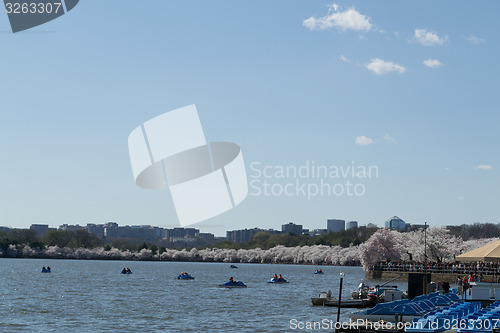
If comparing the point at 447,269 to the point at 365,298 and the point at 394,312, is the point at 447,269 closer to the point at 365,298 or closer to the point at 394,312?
the point at 365,298

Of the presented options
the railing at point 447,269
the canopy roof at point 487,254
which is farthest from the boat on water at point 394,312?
the railing at point 447,269

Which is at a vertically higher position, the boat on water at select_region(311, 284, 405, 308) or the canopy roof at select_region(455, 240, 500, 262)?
the canopy roof at select_region(455, 240, 500, 262)

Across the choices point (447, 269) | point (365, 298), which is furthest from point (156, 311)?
point (447, 269)

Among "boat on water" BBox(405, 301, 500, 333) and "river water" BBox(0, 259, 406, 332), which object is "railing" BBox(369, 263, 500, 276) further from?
→ "boat on water" BBox(405, 301, 500, 333)

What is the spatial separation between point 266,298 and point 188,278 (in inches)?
1939

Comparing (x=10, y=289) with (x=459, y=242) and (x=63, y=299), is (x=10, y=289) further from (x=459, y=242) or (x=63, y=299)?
(x=459, y=242)

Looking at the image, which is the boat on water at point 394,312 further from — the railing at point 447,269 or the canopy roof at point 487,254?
the railing at point 447,269

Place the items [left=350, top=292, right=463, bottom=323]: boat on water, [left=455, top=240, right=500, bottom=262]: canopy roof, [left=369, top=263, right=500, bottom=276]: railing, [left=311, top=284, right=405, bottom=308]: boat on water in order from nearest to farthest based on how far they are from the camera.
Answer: [left=350, top=292, right=463, bottom=323]: boat on water → [left=455, top=240, right=500, bottom=262]: canopy roof → [left=311, top=284, right=405, bottom=308]: boat on water → [left=369, top=263, right=500, bottom=276]: railing

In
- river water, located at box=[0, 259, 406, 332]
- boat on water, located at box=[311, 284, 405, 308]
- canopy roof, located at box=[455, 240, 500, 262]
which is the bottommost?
river water, located at box=[0, 259, 406, 332]

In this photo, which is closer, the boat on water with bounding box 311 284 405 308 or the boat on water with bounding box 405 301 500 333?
the boat on water with bounding box 405 301 500 333

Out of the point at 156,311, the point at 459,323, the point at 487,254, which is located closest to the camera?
the point at 459,323

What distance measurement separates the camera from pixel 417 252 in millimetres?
137500

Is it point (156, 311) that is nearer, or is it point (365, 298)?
point (365, 298)

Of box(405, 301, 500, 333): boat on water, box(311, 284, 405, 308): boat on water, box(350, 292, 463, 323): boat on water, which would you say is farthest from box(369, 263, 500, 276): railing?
box(405, 301, 500, 333): boat on water
